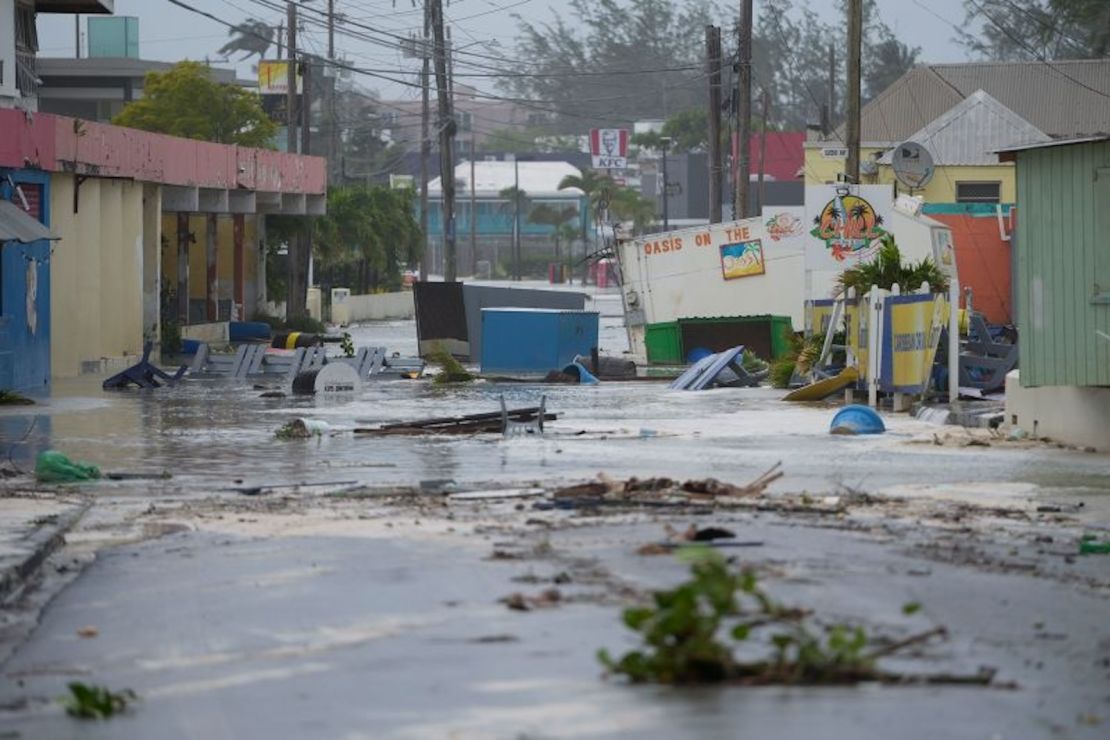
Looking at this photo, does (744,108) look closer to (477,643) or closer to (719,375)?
(719,375)

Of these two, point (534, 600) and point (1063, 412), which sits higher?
point (1063, 412)

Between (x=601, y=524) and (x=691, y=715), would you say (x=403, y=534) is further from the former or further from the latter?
(x=691, y=715)

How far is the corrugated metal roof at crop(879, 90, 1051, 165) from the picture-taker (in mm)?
55250

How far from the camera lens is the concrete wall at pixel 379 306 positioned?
72.1 metres

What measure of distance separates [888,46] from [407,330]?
117 meters

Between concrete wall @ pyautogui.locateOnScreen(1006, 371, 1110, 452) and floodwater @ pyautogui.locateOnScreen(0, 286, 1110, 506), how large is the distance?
49cm

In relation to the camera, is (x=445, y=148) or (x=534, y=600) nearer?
(x=534, y=600)

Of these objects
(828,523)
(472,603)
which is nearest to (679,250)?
(828,523)

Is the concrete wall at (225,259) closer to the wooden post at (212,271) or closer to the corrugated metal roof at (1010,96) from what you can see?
the wooden post at (212,271)

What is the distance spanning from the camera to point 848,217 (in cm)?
3272

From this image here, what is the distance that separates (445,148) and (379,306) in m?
16.6

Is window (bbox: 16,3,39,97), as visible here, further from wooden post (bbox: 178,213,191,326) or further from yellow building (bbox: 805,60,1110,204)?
yellow building (bbox: 805,60,1110,204)

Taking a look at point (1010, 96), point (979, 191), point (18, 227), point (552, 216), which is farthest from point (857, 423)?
point (552, 216)

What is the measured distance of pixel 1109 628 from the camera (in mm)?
9750
